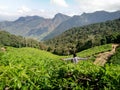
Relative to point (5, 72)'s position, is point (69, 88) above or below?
below

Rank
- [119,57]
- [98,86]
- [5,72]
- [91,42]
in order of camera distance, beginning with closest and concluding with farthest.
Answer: [5,72] → [98,86] → [119,57] → [91,42]

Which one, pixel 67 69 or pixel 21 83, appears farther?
pixel 67 69

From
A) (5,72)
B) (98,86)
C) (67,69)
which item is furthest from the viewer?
(67,69)

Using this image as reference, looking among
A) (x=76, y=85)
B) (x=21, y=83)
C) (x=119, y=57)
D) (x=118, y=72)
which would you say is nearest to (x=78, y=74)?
(x=76, y=85)

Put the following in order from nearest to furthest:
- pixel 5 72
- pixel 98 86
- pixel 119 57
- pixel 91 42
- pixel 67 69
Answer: pixel 5 72, pixel 98 86, pixel 67 69, pixel 119 57, pixel 91 42

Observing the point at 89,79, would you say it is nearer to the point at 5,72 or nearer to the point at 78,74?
the point at 78,74

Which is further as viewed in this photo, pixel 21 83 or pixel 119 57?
pixel 119 57

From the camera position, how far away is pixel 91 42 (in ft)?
481

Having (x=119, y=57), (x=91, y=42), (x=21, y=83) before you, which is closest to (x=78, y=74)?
(x=21, y=83)

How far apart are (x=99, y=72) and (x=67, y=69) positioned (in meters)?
1.08

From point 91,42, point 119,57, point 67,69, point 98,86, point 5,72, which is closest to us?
point 5,72

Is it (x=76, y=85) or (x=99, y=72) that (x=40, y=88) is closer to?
(x=76, y=85)

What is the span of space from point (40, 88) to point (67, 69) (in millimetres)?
1106

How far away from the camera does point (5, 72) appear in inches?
294
